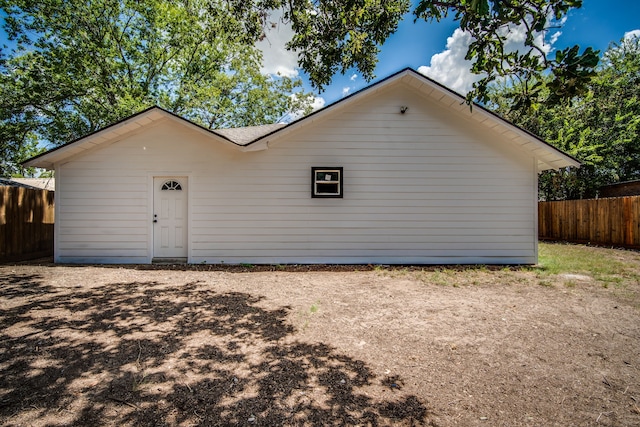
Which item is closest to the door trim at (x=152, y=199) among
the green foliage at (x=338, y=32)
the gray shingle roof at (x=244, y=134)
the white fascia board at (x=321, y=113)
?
the white fascia board at (x=321, y=113)

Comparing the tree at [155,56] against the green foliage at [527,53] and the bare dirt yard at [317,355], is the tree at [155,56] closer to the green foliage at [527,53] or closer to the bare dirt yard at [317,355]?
the green foliage at [527,53]

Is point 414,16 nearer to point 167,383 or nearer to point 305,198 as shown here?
point 305,198

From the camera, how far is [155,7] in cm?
1656

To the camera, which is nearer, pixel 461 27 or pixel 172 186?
pixel 461 27

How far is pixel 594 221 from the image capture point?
11641mm

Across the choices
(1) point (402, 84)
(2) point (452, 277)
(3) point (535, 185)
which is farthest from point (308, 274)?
(3) point (535, 185)

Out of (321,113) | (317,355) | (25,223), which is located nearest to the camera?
(317,355)

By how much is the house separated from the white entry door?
29 mm

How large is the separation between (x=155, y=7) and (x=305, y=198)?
55.9ft

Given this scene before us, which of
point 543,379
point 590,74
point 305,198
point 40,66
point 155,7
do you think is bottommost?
point 543,379

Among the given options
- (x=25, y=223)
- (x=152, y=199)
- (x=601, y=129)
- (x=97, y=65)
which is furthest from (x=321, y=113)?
(x=601, y=129)

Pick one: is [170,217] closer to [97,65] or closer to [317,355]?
[317,355]

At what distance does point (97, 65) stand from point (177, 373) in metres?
19.9

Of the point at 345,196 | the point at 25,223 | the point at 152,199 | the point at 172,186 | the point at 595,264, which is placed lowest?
the point at 595,264
